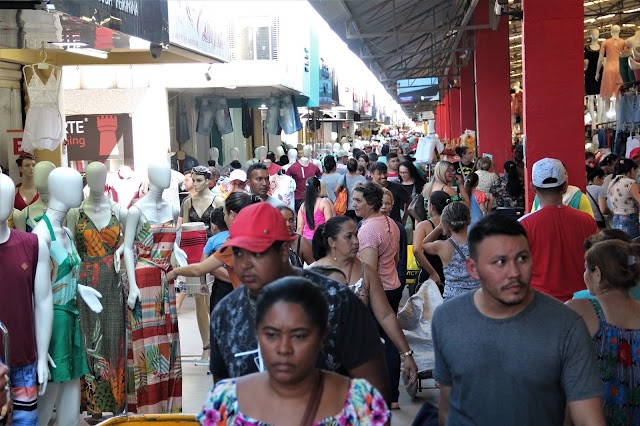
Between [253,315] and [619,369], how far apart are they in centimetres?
192

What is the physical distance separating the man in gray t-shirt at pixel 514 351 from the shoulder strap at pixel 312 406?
831 mm

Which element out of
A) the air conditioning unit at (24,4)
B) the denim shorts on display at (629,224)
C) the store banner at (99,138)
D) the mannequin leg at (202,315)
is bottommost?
the mannequin leg at (202,315)

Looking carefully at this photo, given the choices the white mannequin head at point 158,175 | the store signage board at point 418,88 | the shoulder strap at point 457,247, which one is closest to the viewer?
the shoulder strap at point 457,247

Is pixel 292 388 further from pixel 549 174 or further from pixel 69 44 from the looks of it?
pixel 69 44

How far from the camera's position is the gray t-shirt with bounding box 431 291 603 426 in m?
3.54

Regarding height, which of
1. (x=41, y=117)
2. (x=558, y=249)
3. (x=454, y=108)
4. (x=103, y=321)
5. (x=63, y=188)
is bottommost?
(x=103, y=321)

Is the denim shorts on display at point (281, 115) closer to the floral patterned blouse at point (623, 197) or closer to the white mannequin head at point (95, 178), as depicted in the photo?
the floral patterned blouse at point (623, 197)

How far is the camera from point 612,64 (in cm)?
2042

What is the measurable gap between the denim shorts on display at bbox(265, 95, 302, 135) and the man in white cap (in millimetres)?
19189

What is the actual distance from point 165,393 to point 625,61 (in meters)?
14.4

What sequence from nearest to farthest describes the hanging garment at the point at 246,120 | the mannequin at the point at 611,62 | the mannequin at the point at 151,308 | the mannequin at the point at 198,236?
the mannequin at the point at 151,308
the mannequin at the point at 198,236
the mannequin at the point at 611,62
the hanging garment at the point at 246,120

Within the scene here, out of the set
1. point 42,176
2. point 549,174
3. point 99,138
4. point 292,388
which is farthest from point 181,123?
point 292,388

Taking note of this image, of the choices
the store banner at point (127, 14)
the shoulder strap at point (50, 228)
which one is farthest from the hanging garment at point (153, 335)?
the store banner at point (127, 14)

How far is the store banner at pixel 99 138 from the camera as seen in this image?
17.5 meters
